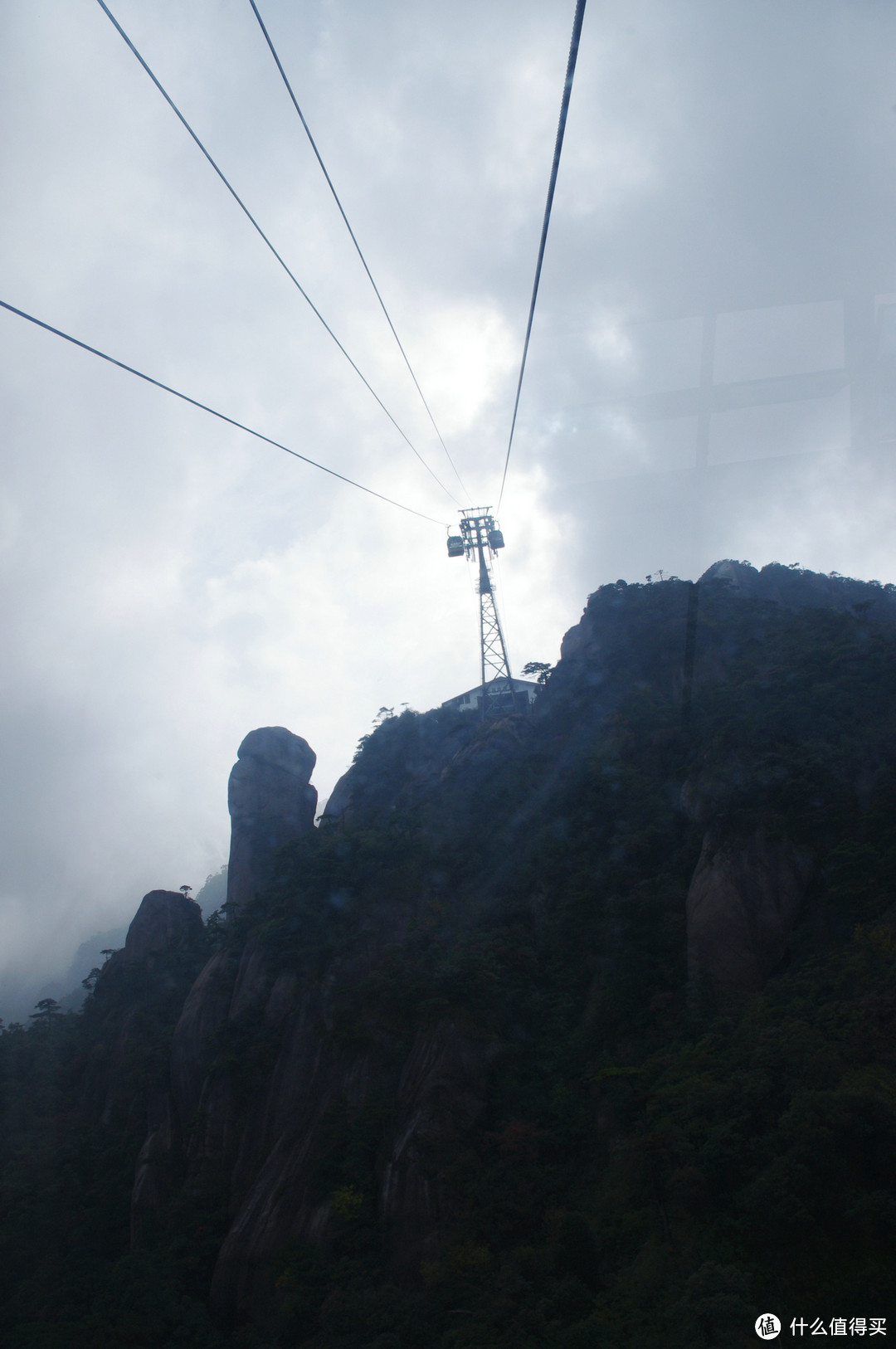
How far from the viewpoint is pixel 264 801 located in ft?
131

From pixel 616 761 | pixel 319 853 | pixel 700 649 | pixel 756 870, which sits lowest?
pixel 756 870

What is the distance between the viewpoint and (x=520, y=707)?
39.3 metres

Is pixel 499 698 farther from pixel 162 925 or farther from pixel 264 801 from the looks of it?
pixel 162 925

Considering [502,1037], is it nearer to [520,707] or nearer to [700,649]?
[700,649]

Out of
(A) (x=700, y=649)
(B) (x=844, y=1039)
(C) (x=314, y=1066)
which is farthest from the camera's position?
(A) (x=700, y=649)

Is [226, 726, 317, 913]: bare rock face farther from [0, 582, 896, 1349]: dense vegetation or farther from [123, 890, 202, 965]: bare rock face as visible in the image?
[0, 582, 896, 1349]: dense vegetation

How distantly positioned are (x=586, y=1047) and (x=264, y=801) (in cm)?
2506

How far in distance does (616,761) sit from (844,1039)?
12.9m

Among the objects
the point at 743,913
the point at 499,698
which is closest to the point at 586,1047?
the point at 743,913

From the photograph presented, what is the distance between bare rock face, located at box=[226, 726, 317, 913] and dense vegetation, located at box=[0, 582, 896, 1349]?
481cm

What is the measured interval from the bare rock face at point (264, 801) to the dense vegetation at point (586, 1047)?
189 inches

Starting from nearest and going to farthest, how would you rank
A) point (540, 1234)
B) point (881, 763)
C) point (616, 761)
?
point (540, 1234)
point (881, 763)
point (616, 761)

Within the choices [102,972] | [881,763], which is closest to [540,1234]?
[881,763]

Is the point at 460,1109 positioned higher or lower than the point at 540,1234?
higher
